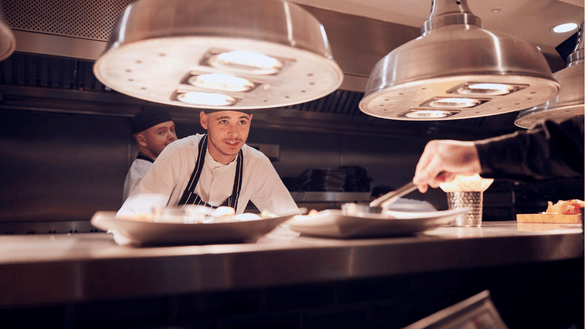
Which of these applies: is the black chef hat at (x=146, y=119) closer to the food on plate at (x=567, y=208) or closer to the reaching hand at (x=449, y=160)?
the reaching hand at (x=449, y=160)

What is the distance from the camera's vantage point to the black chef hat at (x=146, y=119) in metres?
2.84

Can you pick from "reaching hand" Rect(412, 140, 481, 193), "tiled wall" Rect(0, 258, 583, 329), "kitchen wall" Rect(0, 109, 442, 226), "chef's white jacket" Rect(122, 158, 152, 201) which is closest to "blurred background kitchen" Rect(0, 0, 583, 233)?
"kitchen wall" Rect(0, 109, 442, 226)

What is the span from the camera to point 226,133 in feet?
8.14

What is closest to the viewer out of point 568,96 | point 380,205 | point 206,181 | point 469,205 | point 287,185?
point 380,205

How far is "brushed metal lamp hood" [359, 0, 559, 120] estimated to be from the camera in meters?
1.12

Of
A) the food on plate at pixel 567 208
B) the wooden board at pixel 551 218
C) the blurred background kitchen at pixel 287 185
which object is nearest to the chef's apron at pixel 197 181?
the blurred background kitchen at pixel 287 185

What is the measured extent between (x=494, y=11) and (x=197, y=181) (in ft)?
7.95

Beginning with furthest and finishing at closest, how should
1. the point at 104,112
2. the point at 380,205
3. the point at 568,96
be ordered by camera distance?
the point at 104,112, the point at 568,96, the point at 380,205

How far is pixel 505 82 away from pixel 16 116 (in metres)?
3.09

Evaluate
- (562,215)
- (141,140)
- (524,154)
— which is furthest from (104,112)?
(562,215)

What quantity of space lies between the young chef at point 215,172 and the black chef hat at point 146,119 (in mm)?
380

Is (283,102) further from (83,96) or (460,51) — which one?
(83,96)

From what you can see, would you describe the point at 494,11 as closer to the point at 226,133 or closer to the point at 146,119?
the point at 226,133

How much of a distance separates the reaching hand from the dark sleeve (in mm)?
24
